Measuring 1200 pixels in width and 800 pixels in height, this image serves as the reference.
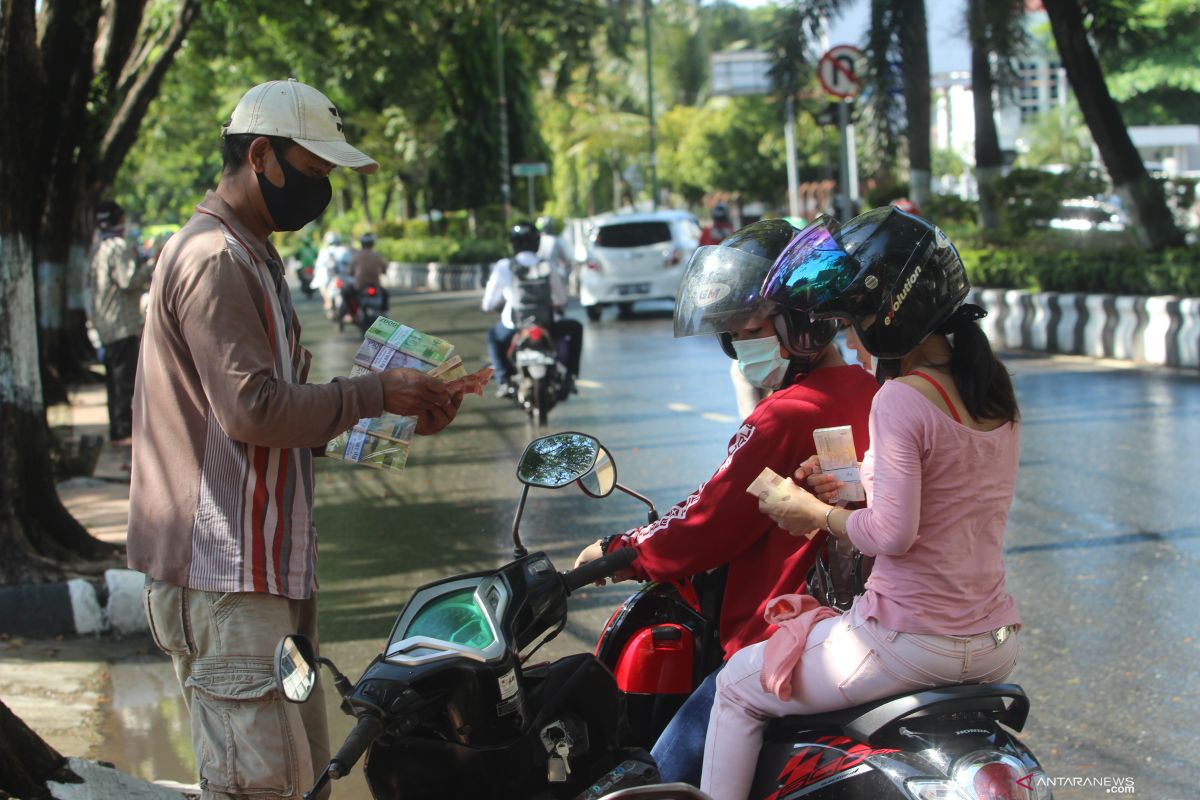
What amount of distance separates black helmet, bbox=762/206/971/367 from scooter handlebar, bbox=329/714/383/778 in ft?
3.71

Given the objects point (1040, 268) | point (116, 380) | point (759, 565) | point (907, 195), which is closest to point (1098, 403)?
point (1040, 268)

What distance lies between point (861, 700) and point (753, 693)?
0.21 metres

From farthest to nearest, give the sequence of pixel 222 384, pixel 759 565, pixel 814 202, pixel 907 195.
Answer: pixel 814 202
pixel 907 195
pixel 759 565
pixel 222 384

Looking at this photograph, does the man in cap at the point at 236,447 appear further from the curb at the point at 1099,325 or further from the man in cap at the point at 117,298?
the curb at the point at 1099,325

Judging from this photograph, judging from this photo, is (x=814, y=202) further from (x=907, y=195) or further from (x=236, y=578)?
(x=236, y=578)

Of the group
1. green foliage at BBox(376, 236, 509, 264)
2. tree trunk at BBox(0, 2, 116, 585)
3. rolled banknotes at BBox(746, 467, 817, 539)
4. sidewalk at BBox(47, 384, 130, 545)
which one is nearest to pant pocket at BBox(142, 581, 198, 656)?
rolled banknotes at BBox(746, 467, 817, 539)

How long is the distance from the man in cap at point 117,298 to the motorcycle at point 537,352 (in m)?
2.96

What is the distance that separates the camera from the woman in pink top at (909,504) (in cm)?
255

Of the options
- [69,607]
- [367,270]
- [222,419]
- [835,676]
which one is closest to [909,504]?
[835,676]

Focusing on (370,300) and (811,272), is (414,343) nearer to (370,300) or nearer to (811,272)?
(811,272)

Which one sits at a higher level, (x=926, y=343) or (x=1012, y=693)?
(x=926, y=343)

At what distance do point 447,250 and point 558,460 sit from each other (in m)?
36.0

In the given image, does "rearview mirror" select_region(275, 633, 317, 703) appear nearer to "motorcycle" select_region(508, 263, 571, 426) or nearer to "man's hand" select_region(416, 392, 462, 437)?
"man's hand" select_region(416, 392, 462, 437)

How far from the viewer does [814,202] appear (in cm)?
4397
